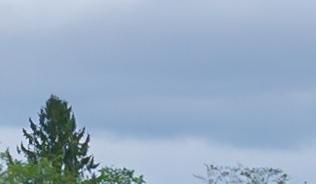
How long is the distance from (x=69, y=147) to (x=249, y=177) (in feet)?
78.6

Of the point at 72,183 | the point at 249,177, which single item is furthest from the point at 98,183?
the point at 249,177

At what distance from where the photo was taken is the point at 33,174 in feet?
416

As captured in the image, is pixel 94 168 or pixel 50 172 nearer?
pixel 50 172

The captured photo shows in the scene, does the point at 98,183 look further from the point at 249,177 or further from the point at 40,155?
the point at 249,177

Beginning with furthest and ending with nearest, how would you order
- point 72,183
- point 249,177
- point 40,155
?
point 40,155, point 72,183, point 249,177

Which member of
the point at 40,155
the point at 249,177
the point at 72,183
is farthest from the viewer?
the point at 40,155

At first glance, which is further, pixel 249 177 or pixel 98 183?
pixel 98 183

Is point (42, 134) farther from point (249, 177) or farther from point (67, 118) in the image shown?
point (249, 177)

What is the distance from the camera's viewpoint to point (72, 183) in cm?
12950

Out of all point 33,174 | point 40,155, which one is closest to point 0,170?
point 33,174

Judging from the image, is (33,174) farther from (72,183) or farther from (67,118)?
(67,118)

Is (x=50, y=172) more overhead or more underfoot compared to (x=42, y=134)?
more underfoot

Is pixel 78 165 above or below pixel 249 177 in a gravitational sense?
above

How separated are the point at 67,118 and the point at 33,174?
15.3 metres
